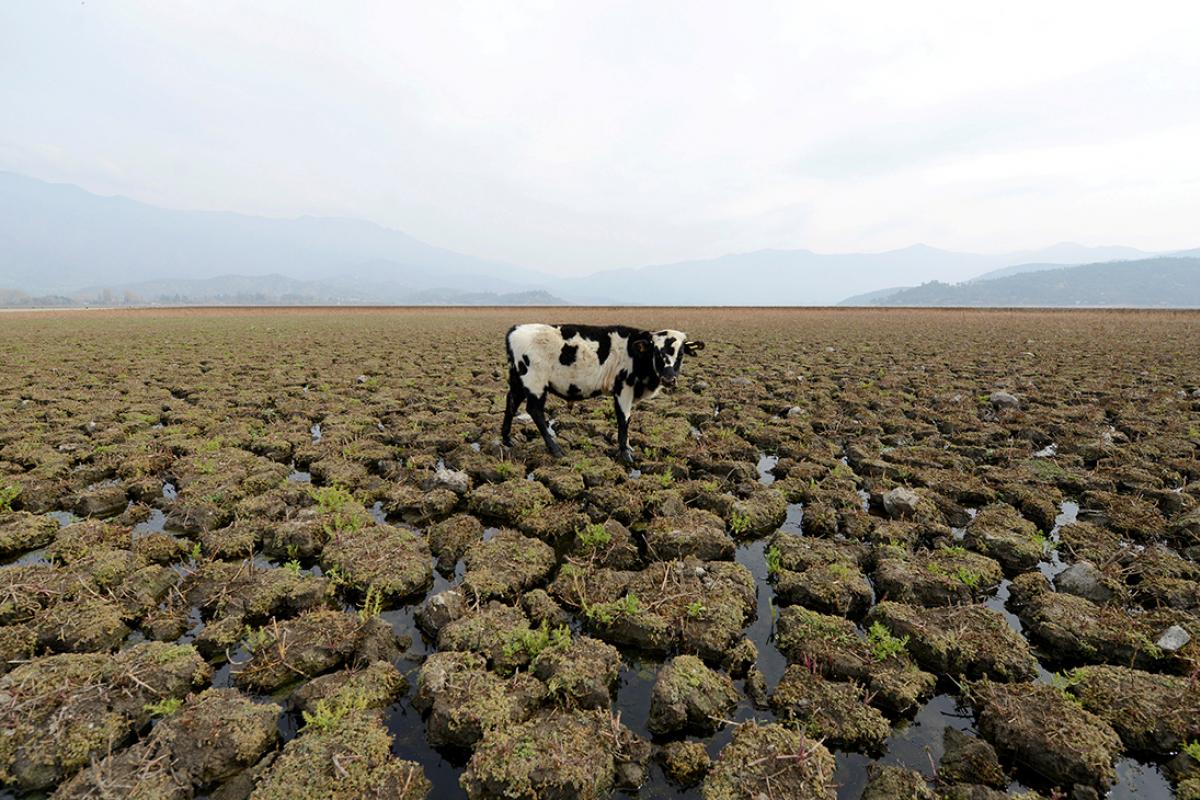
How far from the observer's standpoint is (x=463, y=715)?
3.17 metres

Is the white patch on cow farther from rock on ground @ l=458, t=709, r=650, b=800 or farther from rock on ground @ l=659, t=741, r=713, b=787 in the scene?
rock on ground @ l=659, t=741, r=713, b=787

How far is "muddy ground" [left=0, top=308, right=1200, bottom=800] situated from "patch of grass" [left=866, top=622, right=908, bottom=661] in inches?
0.8

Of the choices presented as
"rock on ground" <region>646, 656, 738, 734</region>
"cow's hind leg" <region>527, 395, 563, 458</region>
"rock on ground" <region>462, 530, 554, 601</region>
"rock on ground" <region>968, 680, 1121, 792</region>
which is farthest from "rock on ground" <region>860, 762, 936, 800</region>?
"cow's hind leg" <region>527, 395, 563, 458</region>

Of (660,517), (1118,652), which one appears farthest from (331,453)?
(1118,652)

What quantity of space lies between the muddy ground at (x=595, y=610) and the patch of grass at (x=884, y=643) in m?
0.02

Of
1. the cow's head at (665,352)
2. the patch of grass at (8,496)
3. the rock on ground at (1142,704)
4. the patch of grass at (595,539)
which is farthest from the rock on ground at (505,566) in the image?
the patch of grass at (8,496)

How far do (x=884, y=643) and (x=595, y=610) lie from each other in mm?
2332

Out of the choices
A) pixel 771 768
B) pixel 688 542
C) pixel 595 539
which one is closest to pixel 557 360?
pixel 595 539

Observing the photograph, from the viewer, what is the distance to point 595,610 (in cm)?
421

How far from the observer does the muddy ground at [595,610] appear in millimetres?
2963

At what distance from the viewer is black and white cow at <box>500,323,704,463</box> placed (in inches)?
318

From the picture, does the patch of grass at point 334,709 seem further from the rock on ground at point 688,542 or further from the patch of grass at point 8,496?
the patch of grass at point 8,496

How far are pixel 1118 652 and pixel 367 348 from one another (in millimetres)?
23115

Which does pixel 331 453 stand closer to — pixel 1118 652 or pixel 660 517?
pixel 660 517
